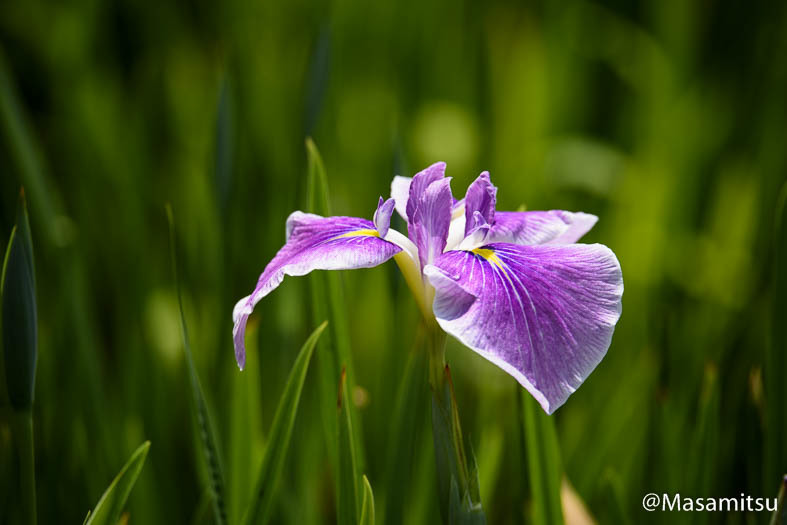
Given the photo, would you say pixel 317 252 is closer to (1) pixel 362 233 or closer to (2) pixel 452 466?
(1) pixel 362 233

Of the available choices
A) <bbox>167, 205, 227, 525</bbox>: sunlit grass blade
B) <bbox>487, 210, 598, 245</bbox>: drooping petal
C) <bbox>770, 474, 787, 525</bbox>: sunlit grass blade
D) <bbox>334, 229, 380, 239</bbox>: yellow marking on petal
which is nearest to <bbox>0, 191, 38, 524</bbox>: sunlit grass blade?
<bbox>167, 205, 227, 525</bbox>: sunlit grass blade

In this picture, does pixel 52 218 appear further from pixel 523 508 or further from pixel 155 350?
pixel 523 508

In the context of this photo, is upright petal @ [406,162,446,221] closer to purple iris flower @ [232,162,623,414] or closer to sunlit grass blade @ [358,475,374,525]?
purple iris flower @ [232,162,623,414]

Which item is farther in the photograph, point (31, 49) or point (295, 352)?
point (31, 49)

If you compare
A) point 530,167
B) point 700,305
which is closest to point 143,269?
point 530,167

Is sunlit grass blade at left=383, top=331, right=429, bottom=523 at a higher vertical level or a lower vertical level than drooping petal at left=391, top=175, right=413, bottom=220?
lower

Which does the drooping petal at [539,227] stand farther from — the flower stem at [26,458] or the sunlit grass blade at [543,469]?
the flower stem at [26,458]

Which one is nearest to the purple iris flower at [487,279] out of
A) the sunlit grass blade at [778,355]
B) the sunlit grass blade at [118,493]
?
the sunlit grass blade at [118,493]
